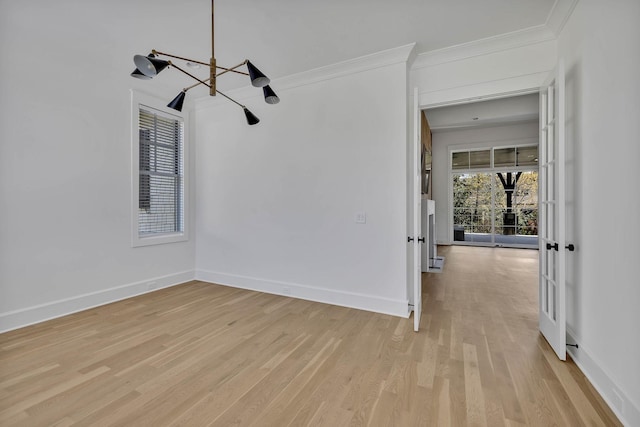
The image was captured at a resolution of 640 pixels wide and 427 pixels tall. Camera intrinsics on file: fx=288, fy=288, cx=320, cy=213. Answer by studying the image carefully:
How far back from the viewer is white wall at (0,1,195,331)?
272 centimetres

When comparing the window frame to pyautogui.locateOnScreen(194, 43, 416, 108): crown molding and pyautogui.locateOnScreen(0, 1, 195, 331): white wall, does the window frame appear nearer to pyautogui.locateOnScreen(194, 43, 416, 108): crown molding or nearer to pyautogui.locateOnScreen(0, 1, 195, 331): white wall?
pyautogui.locateOnScreen(0, 1, 195, 331): white wall

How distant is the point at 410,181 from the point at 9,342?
4.09 metres

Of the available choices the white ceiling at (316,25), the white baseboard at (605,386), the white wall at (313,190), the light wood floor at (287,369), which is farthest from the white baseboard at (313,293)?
the white ceiling at (316,25)

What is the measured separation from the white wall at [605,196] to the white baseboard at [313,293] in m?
1.51

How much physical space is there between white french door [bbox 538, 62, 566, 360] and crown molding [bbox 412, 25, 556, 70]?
0.56m

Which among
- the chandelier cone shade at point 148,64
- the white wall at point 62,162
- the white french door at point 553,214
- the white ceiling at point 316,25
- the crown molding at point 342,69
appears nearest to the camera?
the chandelier cone shade at point 148,64

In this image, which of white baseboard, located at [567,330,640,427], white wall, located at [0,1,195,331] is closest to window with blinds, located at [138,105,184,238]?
white wall, located at [0,1,195,331]

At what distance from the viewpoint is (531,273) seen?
5.12m

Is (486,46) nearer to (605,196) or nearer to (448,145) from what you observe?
(605,196)

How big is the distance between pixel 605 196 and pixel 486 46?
1.94m

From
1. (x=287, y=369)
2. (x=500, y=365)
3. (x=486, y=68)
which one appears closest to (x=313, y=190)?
(x=287, y=369)

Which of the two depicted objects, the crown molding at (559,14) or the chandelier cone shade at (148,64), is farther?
the crown molding at (559,14)

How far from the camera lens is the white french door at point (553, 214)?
2186mm

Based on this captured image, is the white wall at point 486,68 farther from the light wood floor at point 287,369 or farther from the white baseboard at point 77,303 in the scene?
the white baseboard at point 77,303
